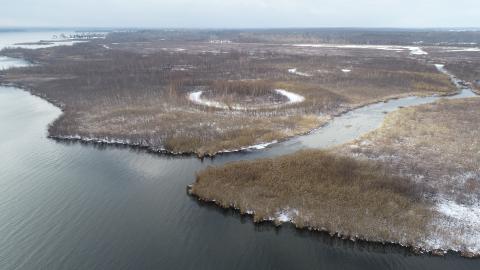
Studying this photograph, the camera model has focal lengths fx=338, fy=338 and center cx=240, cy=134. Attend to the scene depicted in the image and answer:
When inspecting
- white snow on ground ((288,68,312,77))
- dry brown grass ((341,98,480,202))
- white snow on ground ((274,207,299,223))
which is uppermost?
white snow on ground ((288,68,312,77))

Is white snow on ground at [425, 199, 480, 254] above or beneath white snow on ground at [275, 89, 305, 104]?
beneath

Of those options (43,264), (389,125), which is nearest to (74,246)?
(43,264)

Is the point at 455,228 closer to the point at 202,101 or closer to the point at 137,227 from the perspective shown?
the point at 137,227

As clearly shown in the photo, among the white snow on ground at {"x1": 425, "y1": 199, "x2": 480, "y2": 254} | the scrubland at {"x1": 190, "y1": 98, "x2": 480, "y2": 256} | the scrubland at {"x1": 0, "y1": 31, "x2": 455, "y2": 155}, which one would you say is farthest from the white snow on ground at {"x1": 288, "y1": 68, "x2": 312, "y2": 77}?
the white snow on ground at {"x1": 425, "y1": 199, "x2": 480, "y2": 254}

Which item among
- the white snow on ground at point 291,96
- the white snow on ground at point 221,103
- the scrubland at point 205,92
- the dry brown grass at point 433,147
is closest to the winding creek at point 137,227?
the scrubland at point 205,92

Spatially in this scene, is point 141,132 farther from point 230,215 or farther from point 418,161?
point 418,161

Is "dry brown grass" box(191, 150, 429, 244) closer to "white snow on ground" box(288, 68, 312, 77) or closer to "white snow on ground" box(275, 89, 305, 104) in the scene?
"white snow on ground" box(275, 89, 305, 104)
